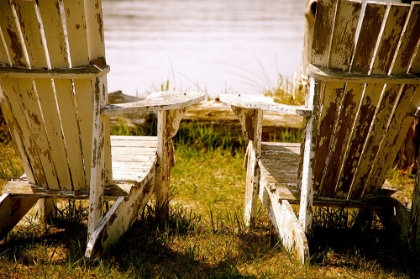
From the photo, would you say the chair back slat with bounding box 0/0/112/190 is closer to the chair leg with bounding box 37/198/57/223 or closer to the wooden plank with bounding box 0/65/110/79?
the wooden plank with bounding box 0/65/110/79

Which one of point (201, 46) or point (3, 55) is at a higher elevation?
point (3, 55)

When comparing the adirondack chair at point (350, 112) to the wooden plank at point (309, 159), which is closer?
the adirondack chair at point (350, 112)

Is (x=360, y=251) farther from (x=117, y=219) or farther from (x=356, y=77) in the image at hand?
(x=117, y=219)

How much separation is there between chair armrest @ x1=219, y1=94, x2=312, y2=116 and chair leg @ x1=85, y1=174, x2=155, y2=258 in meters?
0.63

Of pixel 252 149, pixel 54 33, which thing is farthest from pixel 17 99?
pixel 252 149

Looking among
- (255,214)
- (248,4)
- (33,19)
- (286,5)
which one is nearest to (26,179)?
(33,19)

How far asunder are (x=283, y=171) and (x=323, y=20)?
37.6 inches

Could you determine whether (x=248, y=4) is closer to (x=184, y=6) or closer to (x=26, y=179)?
A: (x=184, y=6)

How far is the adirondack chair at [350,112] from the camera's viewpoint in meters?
2.36

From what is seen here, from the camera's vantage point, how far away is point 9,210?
2787 mm

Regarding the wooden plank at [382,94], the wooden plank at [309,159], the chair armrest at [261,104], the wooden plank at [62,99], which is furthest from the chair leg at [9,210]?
the wooden plank at [382,94]

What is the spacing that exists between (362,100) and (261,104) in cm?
47

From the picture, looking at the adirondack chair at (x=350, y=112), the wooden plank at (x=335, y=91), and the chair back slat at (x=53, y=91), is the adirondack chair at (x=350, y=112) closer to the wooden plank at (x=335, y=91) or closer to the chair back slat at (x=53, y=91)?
the wooden plank at (x=335, y=91)

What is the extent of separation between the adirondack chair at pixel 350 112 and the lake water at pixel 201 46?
3018 mm
